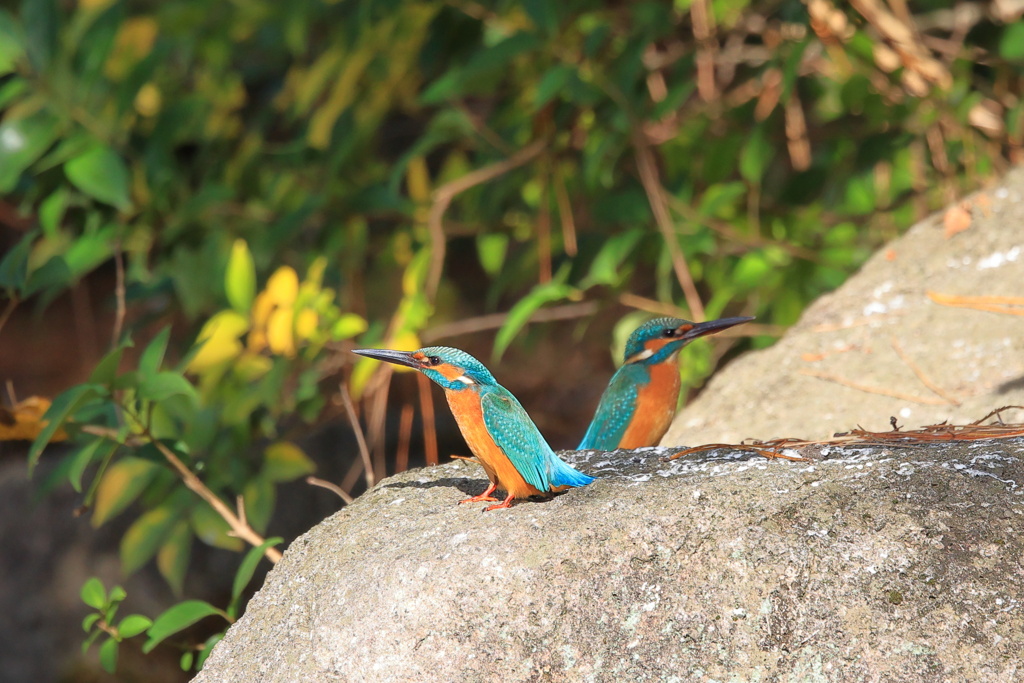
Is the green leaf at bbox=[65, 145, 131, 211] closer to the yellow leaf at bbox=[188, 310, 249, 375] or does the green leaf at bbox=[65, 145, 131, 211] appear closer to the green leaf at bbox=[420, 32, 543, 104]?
the yellow leaf at bbox=[188, 310, 249, 375]

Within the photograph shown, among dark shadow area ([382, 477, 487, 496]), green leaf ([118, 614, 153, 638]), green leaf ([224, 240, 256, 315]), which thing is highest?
green leaf ([224, 240, 256, 315])

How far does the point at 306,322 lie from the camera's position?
110 inches

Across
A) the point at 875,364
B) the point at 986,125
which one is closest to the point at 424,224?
the point at 875,364

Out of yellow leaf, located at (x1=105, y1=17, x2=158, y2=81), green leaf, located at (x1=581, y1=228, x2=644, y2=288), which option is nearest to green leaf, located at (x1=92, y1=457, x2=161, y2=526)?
green leaf, located at (x1=581, y1=228, x2=644, y2=288)

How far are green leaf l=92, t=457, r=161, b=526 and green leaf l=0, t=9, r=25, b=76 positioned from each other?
1219 mm

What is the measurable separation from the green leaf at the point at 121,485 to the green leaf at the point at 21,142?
92 cm

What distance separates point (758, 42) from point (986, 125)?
1.40 metres

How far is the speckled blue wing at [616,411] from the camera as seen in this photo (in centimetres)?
222

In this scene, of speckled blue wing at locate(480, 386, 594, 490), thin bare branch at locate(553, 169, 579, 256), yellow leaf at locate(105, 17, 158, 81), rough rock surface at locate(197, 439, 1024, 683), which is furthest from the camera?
yellow leaf at locate(105, 17, 158, 81)

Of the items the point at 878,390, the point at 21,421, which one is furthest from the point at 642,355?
the point at 21,421

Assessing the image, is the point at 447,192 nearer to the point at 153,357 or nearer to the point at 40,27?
the point at 40,27

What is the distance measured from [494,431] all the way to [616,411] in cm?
83

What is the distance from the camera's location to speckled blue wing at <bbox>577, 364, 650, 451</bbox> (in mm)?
2225

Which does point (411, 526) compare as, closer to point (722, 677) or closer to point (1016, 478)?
point (722, 677)
